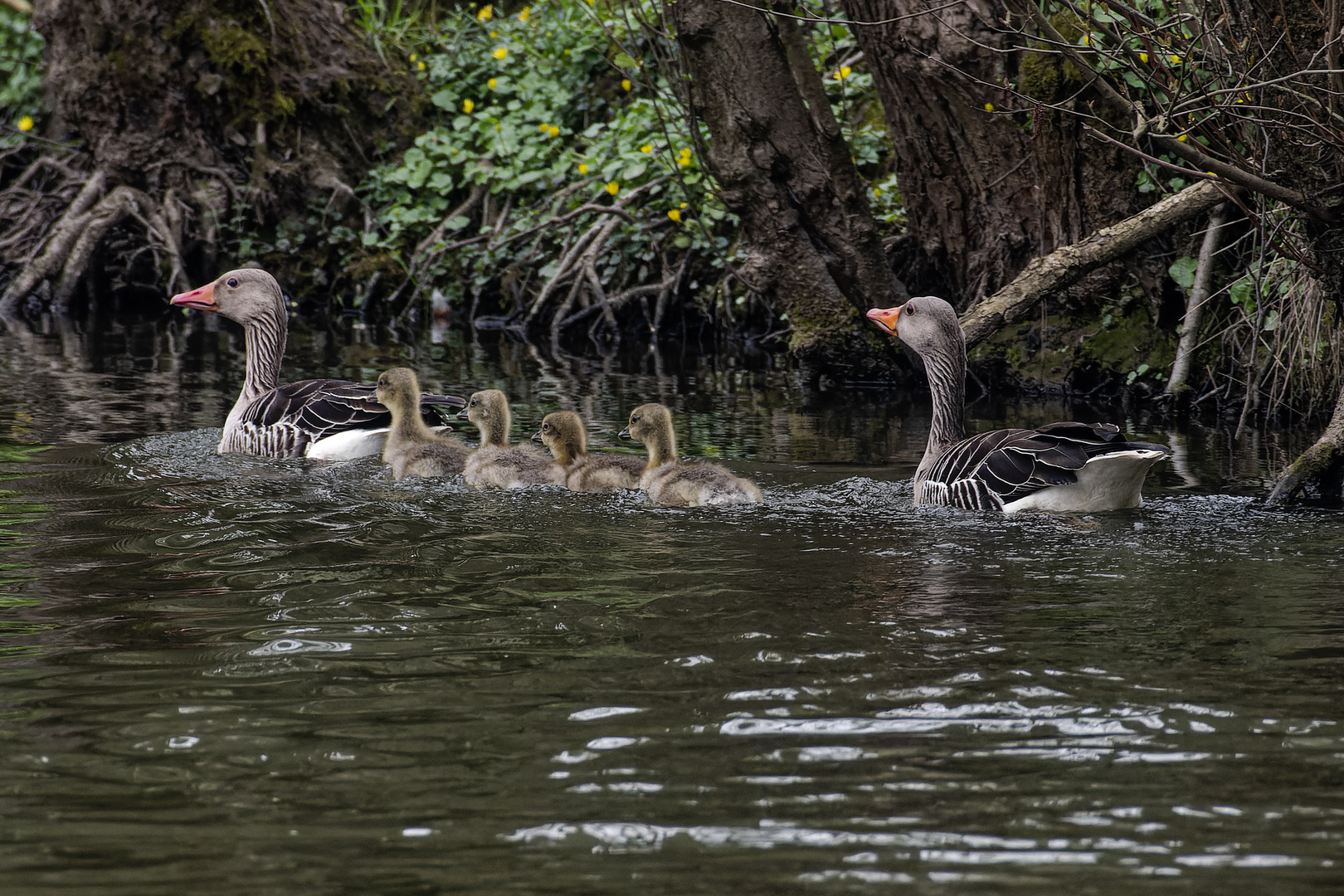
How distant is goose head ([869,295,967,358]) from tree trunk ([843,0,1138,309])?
100 inches

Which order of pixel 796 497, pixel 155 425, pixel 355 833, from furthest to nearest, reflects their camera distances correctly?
pixel 155 425 → pixel 796 497 → pixel 355 833

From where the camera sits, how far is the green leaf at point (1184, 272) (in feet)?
35.6

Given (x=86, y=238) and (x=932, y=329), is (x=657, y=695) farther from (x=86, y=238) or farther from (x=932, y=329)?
(x=86, y=238)

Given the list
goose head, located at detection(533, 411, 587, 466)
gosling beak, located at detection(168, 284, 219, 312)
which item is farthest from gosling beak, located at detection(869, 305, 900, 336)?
gosling beak, located at detection(168, 284, 219, 312)

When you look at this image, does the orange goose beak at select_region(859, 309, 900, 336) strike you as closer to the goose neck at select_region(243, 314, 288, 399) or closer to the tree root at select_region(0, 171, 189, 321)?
the goose neck at select_region(243, 314, 288, 399)

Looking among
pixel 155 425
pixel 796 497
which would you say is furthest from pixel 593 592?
pixel 155 425

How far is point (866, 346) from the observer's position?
500 inches

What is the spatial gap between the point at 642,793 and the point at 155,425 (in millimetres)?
7709

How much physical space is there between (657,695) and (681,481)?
3.31 meters

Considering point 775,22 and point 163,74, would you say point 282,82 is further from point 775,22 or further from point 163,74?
point 775,22

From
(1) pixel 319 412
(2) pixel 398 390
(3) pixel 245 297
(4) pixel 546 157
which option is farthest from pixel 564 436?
(4) pixel 546 157

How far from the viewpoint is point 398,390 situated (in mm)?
8875

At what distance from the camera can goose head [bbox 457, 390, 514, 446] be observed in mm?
8562

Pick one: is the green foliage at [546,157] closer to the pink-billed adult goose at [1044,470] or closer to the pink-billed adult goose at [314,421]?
the pink-billed adult goose at [314,421]
